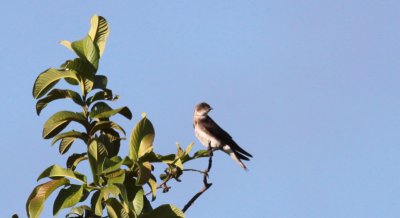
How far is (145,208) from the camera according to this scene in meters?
5.25

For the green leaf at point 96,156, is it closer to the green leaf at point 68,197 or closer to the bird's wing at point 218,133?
A: the green leaf at point 68,197

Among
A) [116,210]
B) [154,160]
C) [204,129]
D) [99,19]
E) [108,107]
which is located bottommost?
[116,210]

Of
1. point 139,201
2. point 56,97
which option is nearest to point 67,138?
point 56,97

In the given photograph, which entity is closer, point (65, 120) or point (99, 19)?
point (65, 120)

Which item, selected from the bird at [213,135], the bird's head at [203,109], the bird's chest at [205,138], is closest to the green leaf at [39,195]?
the bird at [213,135]

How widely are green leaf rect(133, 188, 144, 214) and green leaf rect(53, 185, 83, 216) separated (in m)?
0.36

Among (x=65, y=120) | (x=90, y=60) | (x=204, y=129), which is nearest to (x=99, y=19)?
(x=90, y=60)

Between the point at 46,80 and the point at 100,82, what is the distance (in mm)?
384

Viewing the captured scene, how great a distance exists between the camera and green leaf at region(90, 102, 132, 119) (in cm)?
557

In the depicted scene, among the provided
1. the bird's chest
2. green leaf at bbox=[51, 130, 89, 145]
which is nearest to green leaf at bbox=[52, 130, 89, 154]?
green leaf at bbox=[51, 130, 89, 145]

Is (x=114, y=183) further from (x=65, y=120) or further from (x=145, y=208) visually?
(x=65, y=120)

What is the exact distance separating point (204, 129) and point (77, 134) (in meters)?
10.4

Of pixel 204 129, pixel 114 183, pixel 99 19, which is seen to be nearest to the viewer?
pixel 114 183

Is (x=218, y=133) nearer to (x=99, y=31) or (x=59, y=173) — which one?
(x=99, y=31)
